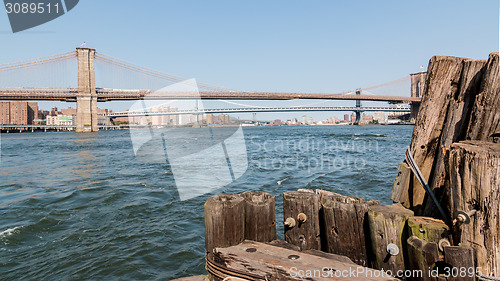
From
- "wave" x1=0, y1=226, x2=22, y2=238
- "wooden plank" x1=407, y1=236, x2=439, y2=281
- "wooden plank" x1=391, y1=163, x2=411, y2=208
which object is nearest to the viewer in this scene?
"wooden plank" x1=407, y1=236, x2=439, y2=281

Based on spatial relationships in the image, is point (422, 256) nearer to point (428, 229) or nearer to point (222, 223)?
point (428, 229)

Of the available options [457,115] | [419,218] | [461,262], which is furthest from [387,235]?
[457,115]

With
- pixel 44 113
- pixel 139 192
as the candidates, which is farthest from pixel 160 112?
pixel 44 113

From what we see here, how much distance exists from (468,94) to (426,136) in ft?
1.76

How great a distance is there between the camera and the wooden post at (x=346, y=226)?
2771mm

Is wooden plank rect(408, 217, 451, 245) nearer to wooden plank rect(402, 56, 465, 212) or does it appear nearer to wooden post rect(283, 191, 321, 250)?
wooden plank rect(402, 56, 465, 212)

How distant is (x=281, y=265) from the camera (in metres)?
2.37

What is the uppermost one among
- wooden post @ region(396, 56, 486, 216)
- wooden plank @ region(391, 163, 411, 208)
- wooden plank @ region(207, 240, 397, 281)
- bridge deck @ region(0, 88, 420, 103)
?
bridge deck @ region(0, 88, 420, 103)

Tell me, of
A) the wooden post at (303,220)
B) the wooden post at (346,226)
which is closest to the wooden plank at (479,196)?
the wooden post at (346,226)

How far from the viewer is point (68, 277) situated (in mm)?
3689

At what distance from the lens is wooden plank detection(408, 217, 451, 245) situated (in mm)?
2264

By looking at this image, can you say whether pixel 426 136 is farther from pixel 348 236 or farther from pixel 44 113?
pixel 44 113

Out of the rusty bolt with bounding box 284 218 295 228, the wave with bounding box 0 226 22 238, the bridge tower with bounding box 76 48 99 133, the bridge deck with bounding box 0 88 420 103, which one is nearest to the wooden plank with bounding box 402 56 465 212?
the rusty bolt with bounding box 284 218 295 228

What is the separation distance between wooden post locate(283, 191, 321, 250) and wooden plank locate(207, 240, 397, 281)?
236 millimetres
